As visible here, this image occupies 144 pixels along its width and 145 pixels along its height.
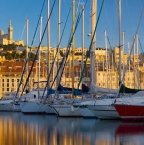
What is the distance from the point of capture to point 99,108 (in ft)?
101

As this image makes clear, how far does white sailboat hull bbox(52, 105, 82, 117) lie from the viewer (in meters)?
34.8

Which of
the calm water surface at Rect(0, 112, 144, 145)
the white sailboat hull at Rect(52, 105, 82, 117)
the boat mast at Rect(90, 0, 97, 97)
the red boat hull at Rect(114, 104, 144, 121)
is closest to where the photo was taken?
the calm water surface at Rect(0, 112, 144, 145)

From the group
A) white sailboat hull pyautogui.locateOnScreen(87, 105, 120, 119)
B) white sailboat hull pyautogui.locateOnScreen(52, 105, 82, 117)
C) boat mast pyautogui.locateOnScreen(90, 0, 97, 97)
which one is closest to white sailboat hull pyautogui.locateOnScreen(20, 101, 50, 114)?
white sailboat hull pyautogui.locateOnScreen(52, 105, 82, 117)

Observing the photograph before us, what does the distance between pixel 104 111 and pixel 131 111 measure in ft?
7.80

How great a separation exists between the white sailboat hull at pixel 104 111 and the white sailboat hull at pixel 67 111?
10.9 feet

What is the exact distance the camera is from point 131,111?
2900 cm

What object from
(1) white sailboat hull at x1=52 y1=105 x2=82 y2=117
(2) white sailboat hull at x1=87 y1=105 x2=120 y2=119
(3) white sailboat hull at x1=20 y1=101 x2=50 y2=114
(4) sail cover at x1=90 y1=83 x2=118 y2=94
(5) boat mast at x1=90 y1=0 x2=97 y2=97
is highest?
(5) boat mast at x1=90 y1=0 x2=97 y2=97

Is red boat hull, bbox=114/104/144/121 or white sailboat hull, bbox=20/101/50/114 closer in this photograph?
red boat hull, bbox=114/104/144/121

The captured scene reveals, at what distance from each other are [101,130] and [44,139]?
469 cm

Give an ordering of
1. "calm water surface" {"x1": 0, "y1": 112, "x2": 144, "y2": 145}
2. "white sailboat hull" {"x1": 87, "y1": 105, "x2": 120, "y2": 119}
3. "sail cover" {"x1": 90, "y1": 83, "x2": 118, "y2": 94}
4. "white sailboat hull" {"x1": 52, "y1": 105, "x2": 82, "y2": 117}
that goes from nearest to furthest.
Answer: "calm water surface" {"x1": 0, "y1": 112, "x2": 144, "y2": 145}
"white sailboat hull" {"x1": 87, "y1": 105, "x2": 120, "y2": 119}
"sail cover" {"x1": 90, "y1": 83, "x2": 118, "y2": 94}
"white sailboat hull" {"x1": 52, "y1": 105, "x2": 82, "y2": 117}

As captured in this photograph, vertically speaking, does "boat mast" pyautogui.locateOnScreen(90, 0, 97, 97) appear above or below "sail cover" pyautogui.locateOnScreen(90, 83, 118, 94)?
above

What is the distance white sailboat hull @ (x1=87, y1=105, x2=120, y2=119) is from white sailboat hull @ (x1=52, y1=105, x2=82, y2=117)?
3.32 meters

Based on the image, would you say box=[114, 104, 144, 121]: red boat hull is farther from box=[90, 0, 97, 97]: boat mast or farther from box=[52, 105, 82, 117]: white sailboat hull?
box=[52, 105, 82, 117]: white sailboat hull

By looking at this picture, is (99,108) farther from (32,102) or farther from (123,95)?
(32,102)
